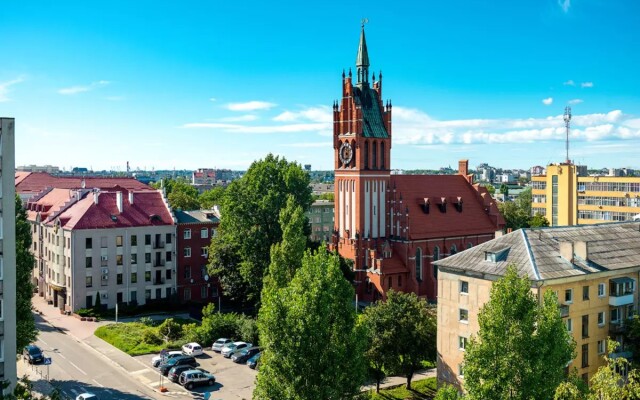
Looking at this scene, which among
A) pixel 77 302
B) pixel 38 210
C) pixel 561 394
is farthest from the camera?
pixel 38 210

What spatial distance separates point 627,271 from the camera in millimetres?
44062

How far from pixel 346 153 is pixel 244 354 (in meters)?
34.3

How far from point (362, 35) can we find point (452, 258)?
1820 inches

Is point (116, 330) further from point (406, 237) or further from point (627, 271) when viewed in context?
point (627, 271)

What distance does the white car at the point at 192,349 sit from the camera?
5575 centimetres

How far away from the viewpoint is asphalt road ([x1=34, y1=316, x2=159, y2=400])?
46938 millimetres

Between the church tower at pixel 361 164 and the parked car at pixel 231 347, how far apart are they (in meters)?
24.7

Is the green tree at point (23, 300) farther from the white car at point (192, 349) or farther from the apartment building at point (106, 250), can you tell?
the apartment building at point (106, 250)

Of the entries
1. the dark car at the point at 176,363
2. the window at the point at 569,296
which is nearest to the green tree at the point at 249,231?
the dark car at the point at 176,363

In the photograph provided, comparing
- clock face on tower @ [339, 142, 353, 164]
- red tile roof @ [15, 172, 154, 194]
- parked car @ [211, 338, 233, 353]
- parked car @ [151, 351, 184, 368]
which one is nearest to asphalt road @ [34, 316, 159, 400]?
parked car @ [151, 351, 184, 368]

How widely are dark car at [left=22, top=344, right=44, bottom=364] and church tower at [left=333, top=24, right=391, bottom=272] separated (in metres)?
37.9

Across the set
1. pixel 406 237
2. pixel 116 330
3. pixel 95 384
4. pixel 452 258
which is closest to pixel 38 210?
pixel 116 330

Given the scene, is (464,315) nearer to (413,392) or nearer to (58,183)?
(413,392)

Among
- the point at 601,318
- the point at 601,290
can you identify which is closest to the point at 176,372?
the point at 601,318
